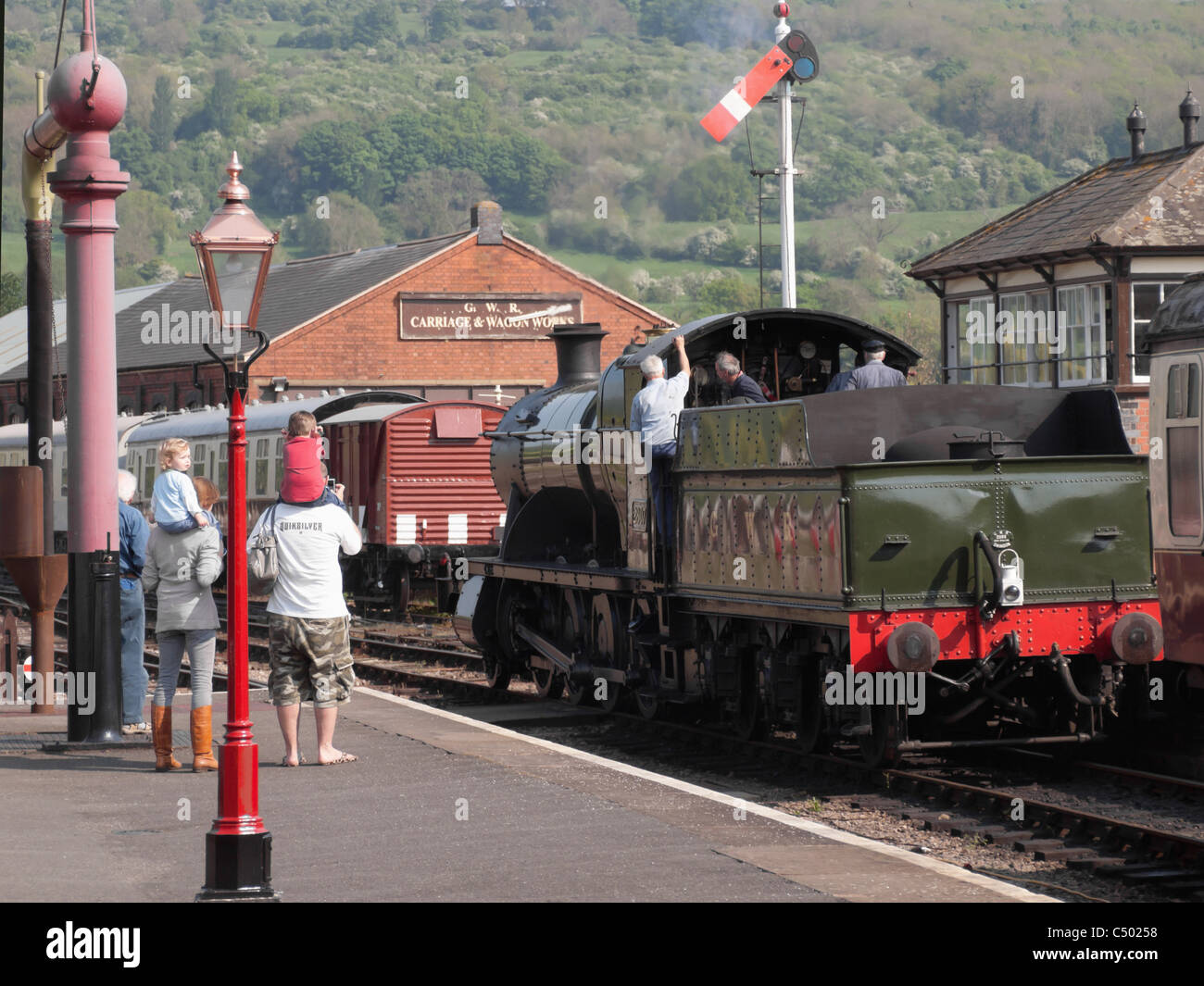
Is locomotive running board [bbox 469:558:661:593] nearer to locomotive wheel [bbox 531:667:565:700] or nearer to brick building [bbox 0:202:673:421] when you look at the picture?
locomotive wheel [bbox 531:667:565:700]

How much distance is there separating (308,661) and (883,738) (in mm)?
3632

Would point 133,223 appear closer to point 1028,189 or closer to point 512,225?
point 512,225

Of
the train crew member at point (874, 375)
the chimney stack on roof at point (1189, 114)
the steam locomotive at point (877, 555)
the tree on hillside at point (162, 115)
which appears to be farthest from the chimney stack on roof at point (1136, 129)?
the tree on hillside at point (162, 115)

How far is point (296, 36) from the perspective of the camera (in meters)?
190

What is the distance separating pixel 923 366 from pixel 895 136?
2514 inches

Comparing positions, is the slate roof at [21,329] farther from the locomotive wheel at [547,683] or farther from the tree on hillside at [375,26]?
the tree on hillside at [375,26]

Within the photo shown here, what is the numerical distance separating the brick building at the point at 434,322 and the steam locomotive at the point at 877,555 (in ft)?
114

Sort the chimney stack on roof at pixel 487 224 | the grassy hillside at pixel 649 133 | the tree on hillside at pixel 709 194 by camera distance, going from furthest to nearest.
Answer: the tree on hillside at pixel 709 194 → the grassy hillside at pixel 649 133 → the chimney stack on roof at pixel 487 224

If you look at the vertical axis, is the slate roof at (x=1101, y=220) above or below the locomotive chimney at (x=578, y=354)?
above

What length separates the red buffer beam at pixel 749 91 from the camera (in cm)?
2361

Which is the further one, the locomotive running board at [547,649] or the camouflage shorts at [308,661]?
the locomotive running board at [547,649]

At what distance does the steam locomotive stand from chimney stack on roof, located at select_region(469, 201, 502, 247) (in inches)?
1489

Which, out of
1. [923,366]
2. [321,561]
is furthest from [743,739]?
[923,366]

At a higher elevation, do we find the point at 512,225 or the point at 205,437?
the point at 512,225
